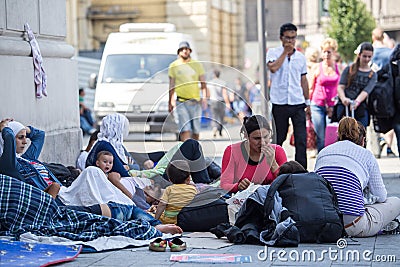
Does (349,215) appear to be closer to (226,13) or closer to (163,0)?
(163,0)

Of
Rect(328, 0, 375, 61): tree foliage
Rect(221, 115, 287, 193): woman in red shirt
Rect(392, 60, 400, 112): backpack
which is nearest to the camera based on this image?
Rect(221, 115, 287, 193): woman in red shirt

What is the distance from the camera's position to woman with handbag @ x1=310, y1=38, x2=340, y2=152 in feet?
47.6

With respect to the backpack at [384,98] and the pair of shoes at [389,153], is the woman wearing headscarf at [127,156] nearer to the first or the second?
the backpack at [384,98]

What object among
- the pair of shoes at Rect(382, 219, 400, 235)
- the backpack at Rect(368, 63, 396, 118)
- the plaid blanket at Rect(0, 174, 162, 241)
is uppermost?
the backpack at Rect(368, 63, 396, 118)

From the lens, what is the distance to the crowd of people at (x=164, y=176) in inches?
319

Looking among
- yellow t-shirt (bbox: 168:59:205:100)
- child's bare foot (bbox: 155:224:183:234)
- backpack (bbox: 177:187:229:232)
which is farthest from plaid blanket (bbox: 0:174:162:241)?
yellow t-shirt (bbox: 168:59:205:100)

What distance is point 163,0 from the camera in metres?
35.6

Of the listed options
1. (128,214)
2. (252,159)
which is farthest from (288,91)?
(128,214)

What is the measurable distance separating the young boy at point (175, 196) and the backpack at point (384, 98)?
473 cm

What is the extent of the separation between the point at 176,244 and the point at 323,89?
7.42 meters

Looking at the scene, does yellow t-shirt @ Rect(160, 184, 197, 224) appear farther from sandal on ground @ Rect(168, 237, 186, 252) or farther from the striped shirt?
the striped shirt

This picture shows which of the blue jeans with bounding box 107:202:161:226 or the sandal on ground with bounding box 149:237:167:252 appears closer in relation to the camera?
the sandal on ground with bounding box 149:237:167:252

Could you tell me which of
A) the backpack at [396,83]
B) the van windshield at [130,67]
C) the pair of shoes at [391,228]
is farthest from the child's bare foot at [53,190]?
the van windshield at [130,67]

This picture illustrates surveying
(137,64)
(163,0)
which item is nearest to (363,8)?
(163,0)
